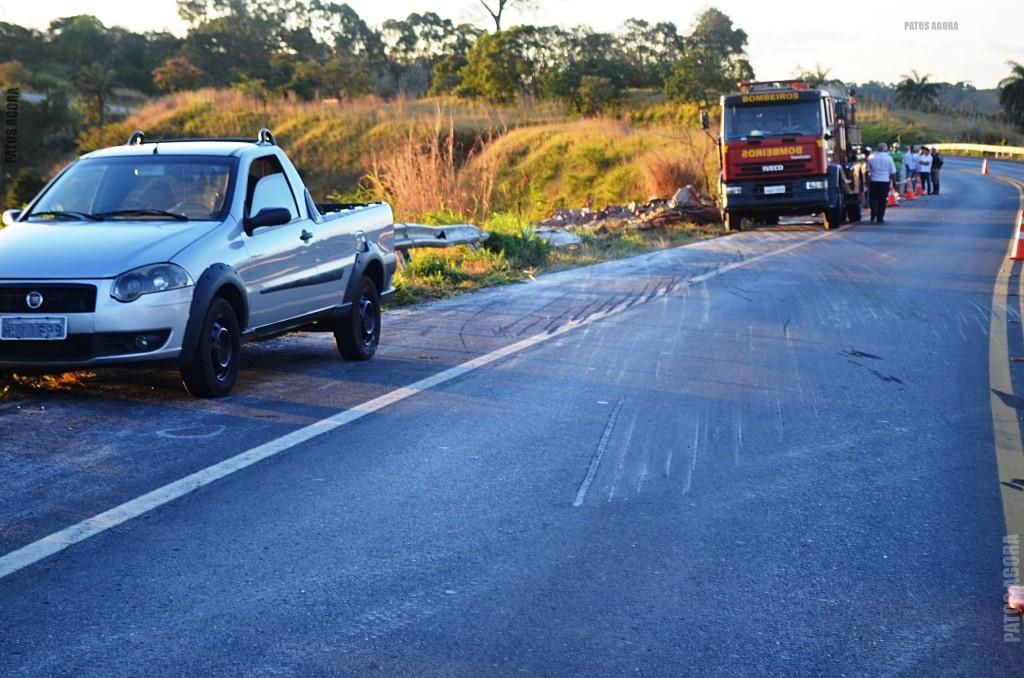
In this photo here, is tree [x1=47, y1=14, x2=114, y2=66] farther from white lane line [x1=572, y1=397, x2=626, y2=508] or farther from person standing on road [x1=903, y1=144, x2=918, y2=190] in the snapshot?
white lane line [x1=572, y1=397, x2=626, y2=508]

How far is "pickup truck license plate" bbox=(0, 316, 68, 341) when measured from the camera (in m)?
7.61

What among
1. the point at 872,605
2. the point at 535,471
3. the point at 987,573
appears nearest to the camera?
the point at 872,605

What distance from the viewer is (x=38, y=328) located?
762 centimetres

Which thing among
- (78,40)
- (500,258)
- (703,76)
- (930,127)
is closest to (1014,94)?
(930,127)

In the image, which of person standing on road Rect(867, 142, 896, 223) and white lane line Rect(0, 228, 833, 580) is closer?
white lane line Rect(0, 228, 833, 580)

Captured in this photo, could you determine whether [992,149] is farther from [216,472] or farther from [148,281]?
[216,472]

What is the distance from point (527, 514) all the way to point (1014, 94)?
320 ft

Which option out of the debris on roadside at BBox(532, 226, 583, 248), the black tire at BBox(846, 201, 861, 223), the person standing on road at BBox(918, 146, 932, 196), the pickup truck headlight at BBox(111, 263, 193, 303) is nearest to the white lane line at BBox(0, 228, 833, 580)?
the pickup truck headlight at BBox(111, 263, 193, 303)

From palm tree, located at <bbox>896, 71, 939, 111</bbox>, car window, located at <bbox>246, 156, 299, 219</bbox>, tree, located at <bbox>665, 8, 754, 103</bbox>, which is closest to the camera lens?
car window, located at <bbox>246, 156, 299, 219</bbox>

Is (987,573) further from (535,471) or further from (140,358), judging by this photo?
(140,358)

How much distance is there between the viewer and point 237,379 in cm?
895

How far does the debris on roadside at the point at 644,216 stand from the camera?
26259mm

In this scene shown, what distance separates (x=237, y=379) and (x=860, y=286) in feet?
29.5

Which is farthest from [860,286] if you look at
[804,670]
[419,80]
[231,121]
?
[419,80]
